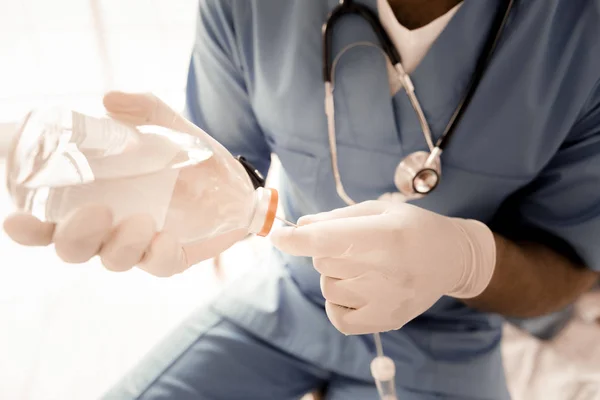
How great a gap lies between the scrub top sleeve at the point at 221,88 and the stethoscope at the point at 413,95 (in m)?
0.13

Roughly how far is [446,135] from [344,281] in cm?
21

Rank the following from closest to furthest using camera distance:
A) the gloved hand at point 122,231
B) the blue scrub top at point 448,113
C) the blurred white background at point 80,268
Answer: the gloved hand at point 122,231 → the blue scrub top at point 448,113 → the blurred white background at point 80,268

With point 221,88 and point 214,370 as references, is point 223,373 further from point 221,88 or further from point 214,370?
point 221,88

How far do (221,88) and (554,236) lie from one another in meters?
0.50

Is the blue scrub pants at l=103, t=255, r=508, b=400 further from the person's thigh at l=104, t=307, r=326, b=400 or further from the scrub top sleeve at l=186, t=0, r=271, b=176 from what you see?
the scrub top sleeve at l=186, t=0, r=271, b=176

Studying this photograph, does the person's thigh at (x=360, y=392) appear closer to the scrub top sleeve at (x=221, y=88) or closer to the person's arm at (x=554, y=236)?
the person's arm at (x=554, y=236)

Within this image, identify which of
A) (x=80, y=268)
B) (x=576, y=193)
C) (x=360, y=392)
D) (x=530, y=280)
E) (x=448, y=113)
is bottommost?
(x=80, y=268)

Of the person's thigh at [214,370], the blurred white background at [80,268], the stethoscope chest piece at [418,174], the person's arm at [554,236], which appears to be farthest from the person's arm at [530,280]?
the blurred white background at [80,268]

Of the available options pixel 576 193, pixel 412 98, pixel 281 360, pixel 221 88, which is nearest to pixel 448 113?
pixel 412 98

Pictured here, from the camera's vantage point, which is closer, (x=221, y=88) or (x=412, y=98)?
(x=412, y=98)

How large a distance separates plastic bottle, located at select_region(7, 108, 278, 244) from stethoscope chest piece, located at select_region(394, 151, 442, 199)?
8.1 inches

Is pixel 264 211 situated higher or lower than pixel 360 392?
higher

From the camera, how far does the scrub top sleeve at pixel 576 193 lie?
0.60m

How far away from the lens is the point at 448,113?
2.00 ft
